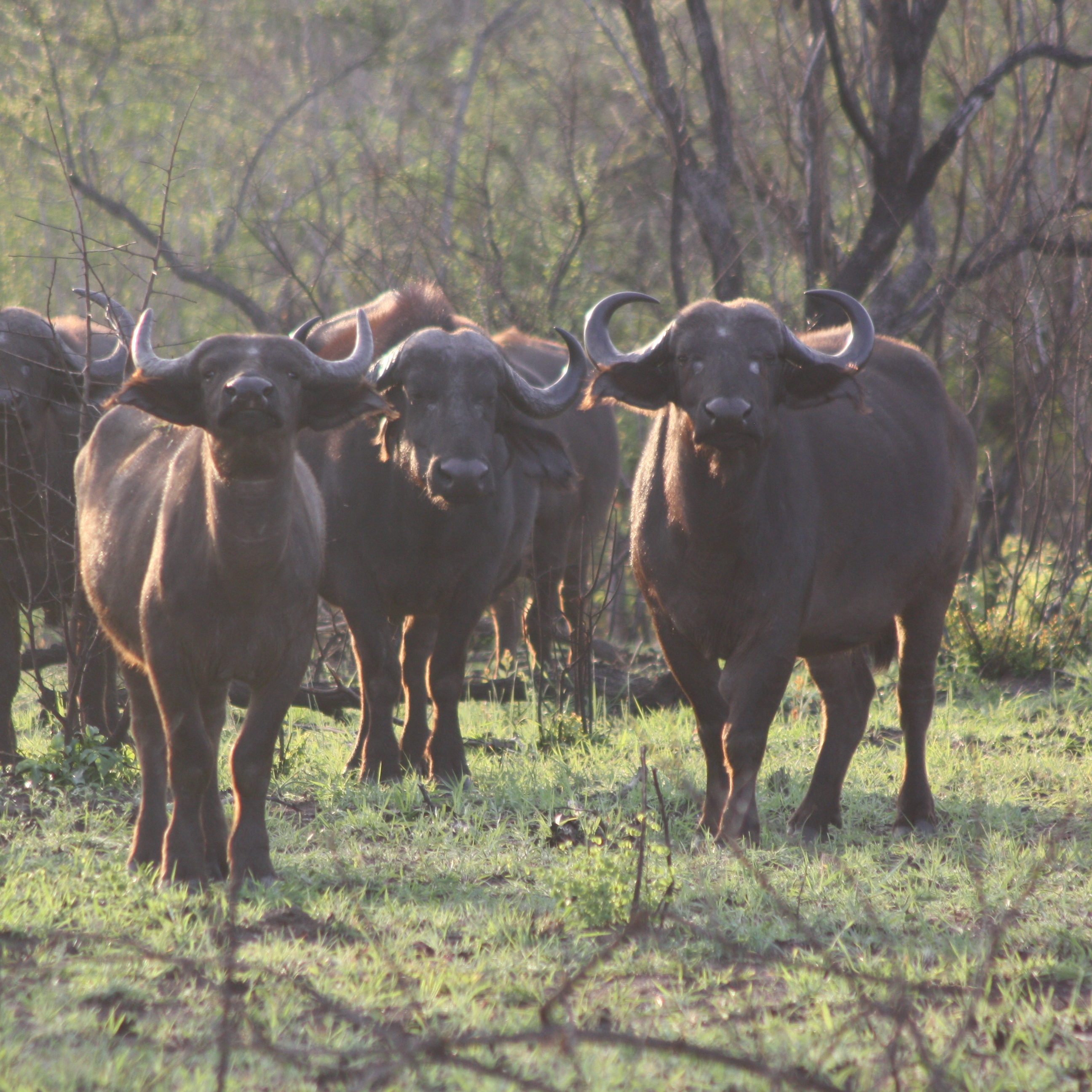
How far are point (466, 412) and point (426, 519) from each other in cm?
68

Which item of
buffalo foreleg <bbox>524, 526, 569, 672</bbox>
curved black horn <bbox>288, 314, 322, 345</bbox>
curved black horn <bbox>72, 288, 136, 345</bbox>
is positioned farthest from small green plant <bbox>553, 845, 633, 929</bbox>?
buffalo foreleg <bbox>524, 526, 569, 672</bbox>

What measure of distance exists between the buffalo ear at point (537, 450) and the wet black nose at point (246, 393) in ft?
7.45

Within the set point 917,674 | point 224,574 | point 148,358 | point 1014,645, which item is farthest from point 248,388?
point 1014,645

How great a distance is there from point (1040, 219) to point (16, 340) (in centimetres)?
652

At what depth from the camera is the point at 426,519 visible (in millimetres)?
6316

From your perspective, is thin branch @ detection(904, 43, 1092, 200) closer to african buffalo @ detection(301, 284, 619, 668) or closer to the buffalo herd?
african buffalo @ detection(301, 284, 619, 668)

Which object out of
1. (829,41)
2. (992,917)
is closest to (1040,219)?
(829,41)

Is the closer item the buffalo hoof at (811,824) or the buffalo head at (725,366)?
the buffalo head at (725,366)

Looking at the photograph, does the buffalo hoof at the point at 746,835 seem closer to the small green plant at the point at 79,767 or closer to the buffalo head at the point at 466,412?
the buffalo head at the point at 466,412

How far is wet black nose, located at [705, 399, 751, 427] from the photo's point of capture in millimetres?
4668

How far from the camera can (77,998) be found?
3.30 m

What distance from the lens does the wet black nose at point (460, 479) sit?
5539 mm

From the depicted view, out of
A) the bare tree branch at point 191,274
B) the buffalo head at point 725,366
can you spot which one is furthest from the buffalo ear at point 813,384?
the bare tree branch at point 191,274

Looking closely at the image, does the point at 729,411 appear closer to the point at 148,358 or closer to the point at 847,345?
the point at 847,345
